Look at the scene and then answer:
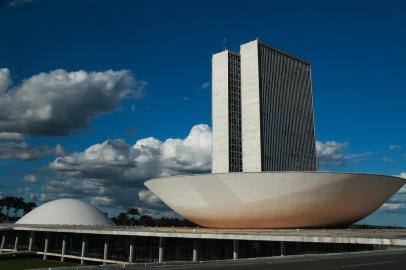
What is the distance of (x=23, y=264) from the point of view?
48688mm

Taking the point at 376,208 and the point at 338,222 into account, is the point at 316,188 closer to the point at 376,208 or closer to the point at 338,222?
the point at 338,222

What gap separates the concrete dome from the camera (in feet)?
222

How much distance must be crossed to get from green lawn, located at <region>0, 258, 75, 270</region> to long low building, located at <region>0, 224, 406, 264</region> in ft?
8.59

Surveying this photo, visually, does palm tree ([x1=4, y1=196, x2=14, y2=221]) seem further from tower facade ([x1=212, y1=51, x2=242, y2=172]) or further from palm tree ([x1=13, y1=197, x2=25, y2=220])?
tower facade ([x1=212, y1=51, x2=242, y2=172])

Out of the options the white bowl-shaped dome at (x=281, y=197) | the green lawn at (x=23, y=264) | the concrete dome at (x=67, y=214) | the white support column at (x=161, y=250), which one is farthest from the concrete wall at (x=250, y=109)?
the white support column at (x=161, y=250)

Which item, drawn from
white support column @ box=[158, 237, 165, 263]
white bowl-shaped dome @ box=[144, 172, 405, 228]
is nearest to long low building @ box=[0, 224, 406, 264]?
white support column @ box=[158, 237, 165, 263]

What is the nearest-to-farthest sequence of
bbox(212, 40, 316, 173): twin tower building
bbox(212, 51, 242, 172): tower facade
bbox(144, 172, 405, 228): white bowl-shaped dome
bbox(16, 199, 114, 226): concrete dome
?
bbox(144, 172, 405, 228): white bowl-shaped dome < bbox(16, 199, 114, 226): concrete dome < bbox(212, 40, 316, 173): twin tower building < bbox(212, 51, 242, 172): tower facade

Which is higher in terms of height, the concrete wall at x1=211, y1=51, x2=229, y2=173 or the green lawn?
the concrete wall at x1=211, y1=51, x2=229, y2=173

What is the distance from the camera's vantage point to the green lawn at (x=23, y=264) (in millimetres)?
46031

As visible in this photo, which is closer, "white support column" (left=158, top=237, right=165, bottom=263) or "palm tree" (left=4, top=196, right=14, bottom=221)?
"white support column" (left=158, top=237, right=165, bottom=263)

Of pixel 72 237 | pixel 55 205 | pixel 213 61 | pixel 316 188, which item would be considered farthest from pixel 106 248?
pixel 213 61

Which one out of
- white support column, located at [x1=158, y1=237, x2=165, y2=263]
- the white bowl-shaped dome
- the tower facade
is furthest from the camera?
the tower facade

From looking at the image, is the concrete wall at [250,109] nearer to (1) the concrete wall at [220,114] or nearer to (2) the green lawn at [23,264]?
(1) the concrete wall at [220,114]

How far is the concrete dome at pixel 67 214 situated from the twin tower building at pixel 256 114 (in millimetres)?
26694
